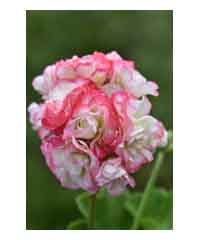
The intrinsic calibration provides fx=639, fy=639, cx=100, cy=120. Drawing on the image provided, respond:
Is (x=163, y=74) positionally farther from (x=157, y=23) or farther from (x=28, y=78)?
(x=28, y=78)

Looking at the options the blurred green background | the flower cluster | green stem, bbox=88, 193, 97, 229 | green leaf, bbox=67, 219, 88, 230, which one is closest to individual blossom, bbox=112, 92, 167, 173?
the flower cluster

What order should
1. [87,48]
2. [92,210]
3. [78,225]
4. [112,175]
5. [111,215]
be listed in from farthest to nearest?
[87,48] < [111,215] < [78,225] < [92,210] < [112,175]

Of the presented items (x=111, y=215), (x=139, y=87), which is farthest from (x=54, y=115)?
(x=111, y=215)

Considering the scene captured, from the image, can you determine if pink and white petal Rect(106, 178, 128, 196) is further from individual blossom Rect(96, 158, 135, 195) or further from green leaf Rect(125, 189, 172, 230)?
green leaf Rect(125, 189, 172, 230)

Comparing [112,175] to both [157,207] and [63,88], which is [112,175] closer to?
[63,88]

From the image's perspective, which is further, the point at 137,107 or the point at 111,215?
the point at 111,215

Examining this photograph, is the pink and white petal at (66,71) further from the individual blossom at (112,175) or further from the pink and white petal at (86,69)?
the individual blossom at (112,175)
